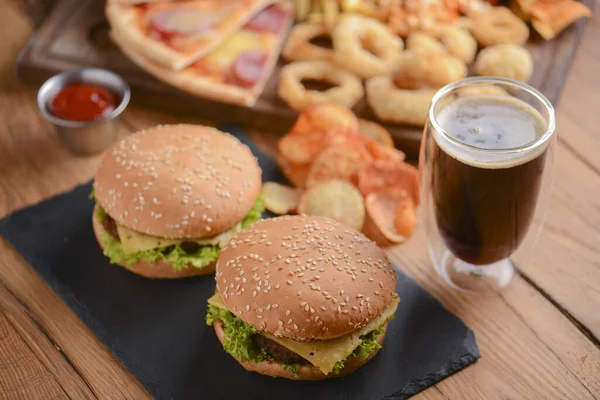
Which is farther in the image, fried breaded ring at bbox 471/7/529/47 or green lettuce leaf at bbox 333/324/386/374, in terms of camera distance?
fried breaded ring at bbox 471/7/529/47

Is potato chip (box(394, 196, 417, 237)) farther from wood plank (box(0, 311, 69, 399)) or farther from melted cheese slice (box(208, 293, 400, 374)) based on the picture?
wood plank (box(0, 311, 69, 399))

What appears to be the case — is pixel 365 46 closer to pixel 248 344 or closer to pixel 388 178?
pixel 388 178

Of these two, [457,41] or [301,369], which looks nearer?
[301,369]

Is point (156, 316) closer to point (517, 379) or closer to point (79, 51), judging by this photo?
point (517, 379)

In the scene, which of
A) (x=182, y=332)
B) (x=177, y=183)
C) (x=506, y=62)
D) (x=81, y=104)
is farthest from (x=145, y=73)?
(x=506, y=62)

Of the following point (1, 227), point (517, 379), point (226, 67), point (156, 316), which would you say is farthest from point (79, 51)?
point (517, 379)

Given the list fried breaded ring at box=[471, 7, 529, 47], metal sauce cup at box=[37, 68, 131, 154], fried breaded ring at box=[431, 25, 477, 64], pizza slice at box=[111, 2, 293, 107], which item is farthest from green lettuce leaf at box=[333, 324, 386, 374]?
fried breaded ring at box=[471, 7, 529, 47]
